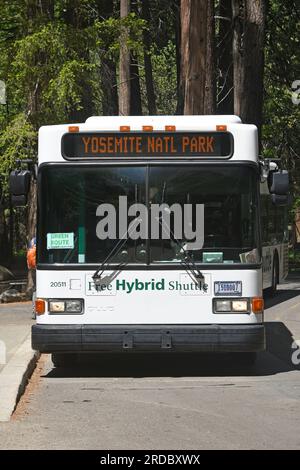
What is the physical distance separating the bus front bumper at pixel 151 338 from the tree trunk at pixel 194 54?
9330 millimetres

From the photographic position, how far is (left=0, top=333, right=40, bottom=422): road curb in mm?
9250

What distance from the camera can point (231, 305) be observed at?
11102 millimetres

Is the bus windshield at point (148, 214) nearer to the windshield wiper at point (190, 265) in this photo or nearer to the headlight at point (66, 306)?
the windshield wiper at point (190, 265)

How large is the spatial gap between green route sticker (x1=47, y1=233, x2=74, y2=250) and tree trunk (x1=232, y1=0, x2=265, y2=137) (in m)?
14.3

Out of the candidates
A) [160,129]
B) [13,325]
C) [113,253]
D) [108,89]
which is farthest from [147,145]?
[108,89]

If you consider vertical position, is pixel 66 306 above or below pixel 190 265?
below

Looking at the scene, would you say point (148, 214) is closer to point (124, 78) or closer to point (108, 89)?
point (124, 78)

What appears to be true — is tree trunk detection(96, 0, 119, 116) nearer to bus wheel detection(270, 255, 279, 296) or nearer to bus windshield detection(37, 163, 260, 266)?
bus wheel detection(270, 255, 279, 296)

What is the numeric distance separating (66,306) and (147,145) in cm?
201

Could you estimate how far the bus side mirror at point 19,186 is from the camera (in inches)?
442

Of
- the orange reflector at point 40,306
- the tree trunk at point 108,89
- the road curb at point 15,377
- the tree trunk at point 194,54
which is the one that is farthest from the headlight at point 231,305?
the tree trunk at point 108,89

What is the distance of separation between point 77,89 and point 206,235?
10.4 m

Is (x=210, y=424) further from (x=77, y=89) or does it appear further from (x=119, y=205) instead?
(x=77, y=89)
